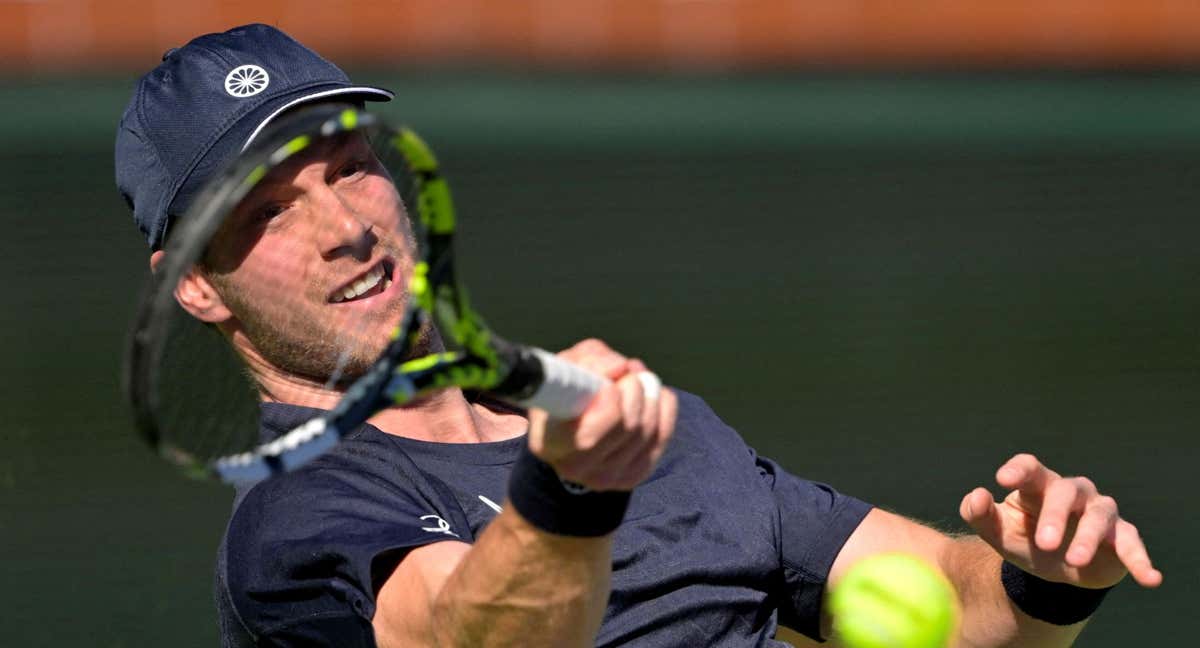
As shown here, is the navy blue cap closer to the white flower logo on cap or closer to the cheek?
the white flower logo on cap

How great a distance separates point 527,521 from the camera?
1621mm

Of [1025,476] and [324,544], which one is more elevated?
[1025,476]

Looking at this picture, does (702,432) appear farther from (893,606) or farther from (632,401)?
(632,401)

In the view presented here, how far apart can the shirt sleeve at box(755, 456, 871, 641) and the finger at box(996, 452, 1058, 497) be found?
51 centimetres

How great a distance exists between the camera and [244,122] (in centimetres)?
233

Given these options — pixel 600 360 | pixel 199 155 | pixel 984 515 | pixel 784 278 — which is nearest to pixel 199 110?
pixel 199 155

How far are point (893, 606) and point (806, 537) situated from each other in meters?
0.19

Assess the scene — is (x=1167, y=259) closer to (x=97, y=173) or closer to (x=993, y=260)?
(x=993, y=260)

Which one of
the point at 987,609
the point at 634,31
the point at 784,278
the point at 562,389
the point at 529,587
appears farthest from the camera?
the point at 634,31

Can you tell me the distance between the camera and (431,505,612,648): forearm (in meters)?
1.63

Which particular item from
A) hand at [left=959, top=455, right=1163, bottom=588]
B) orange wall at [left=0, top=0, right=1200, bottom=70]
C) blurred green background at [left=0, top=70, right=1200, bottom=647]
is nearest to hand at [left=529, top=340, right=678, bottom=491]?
hand at [left=959, top=455, right=1163, bottom=588]

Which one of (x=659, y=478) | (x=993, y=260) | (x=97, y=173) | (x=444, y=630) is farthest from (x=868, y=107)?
(x=444, y=630)

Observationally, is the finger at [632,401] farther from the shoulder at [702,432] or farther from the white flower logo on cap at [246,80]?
the white flower logo on cap at [246,80]

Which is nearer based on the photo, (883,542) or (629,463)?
(629,463)
